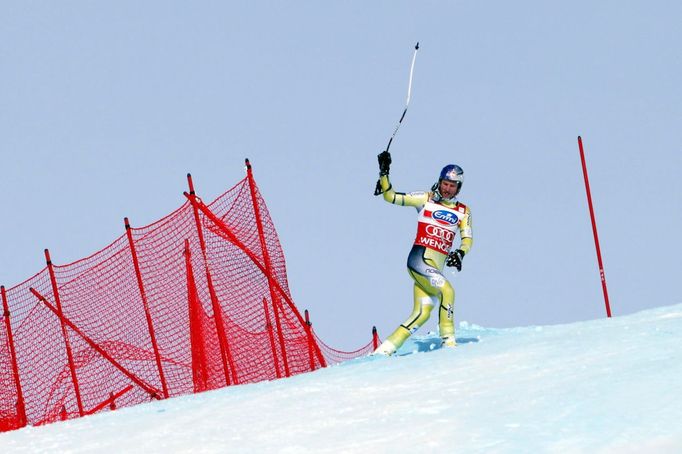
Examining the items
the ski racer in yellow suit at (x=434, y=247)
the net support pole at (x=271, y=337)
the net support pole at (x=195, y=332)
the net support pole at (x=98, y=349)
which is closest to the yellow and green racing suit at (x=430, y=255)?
the ski racer in yellow suit at (x=434, y=247)

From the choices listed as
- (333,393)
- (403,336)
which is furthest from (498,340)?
(333,393)

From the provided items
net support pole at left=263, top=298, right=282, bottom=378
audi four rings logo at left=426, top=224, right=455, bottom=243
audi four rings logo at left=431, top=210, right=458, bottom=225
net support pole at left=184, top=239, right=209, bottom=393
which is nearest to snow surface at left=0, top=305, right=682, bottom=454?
audi four rings logo at left=426, top=224, right=455, bottom=243

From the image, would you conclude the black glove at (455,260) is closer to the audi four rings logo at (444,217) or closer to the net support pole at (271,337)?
the audi four rings logo at (444,217)

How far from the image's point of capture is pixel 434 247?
13.4m

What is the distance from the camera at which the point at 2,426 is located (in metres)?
15.4

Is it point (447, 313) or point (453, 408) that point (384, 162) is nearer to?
point (447, 313)

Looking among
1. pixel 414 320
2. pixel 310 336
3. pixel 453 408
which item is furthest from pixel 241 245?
pixel 453 408

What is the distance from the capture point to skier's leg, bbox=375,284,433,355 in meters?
13.4

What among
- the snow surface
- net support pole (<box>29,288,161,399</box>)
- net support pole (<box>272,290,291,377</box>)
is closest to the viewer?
the snow surface

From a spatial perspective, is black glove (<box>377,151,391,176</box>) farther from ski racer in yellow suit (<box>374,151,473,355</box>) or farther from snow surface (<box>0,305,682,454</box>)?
snow surface (<box>0,305,682,454</box>)

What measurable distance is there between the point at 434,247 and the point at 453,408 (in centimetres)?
395

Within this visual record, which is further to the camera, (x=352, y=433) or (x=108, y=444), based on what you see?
(x=108, y=444)

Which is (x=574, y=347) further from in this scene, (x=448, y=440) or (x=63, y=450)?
(x=63, y=450)

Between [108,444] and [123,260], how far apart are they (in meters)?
4.71
